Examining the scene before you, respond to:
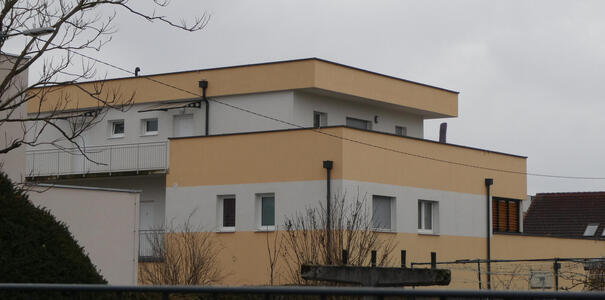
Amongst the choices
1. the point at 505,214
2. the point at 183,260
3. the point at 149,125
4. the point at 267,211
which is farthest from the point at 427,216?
the point at 149,125

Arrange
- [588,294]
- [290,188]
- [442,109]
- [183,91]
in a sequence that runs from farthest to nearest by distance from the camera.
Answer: [442,109] → [183,91] → [290,188] → [588,294]

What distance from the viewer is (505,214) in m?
37.6

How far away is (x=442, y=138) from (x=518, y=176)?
4.04 meters

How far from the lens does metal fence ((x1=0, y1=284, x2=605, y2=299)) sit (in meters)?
5.93

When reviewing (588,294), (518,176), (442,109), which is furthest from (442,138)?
(588,294)

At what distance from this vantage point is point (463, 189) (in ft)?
114

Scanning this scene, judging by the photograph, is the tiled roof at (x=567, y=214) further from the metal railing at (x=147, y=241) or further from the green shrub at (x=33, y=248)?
the green shrub at (x=33, y=248)

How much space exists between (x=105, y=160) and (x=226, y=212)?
6.16m

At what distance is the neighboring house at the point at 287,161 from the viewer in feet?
102

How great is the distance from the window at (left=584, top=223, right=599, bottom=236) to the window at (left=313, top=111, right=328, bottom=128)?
26.6 metres

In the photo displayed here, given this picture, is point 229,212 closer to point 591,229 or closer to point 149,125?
point 149,125

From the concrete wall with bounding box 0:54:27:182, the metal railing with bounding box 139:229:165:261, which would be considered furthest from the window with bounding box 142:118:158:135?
the concrete wall with bounding box 0:54:27:182

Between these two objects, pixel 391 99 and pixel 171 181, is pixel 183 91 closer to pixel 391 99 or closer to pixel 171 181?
pixel 171 181

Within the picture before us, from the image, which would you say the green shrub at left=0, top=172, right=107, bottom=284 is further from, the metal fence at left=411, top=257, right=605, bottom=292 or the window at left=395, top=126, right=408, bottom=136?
the window at left=395, top=126, right=408, bottom=136
